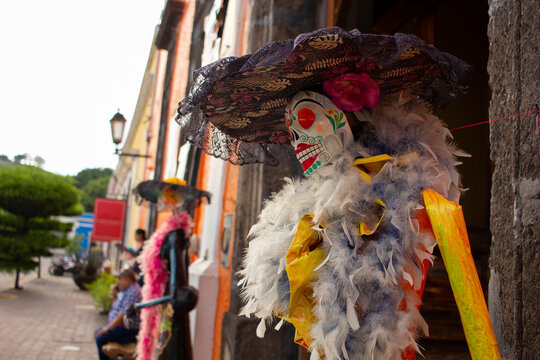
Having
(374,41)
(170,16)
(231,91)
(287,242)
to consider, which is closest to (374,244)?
(287,242)

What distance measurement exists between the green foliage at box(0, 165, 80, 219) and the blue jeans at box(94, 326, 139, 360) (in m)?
12.2

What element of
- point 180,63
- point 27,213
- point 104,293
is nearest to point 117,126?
point 180,63

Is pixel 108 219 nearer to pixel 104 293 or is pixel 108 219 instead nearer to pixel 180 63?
pixel 104 293

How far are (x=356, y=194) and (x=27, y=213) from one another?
16.5m

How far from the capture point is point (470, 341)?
1394 millimetres

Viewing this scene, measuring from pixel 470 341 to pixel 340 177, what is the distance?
0.65 m

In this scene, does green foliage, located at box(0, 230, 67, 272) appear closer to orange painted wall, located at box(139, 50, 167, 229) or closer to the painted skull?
orange painted wall, located at box(139, 50, 167, 229)

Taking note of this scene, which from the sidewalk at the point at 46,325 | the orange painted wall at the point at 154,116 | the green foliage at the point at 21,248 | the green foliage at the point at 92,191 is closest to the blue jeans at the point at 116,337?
the sidewalk at the point at 46,325

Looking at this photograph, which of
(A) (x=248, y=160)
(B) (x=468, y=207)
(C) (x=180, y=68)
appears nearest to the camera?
(A) (x=248, y=160)

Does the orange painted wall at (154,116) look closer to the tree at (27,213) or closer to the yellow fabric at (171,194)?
the tree at (27,213)

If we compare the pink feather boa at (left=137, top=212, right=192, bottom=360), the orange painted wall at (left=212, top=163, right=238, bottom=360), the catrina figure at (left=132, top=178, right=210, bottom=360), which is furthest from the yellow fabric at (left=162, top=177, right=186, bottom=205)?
the orange painted wall at (left=212, top=163, right=238, bottom=360)

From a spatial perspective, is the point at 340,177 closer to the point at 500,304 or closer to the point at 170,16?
the point at 500,304

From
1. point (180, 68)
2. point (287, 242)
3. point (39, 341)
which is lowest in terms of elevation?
point (39, 341)

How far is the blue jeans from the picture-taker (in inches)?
199
